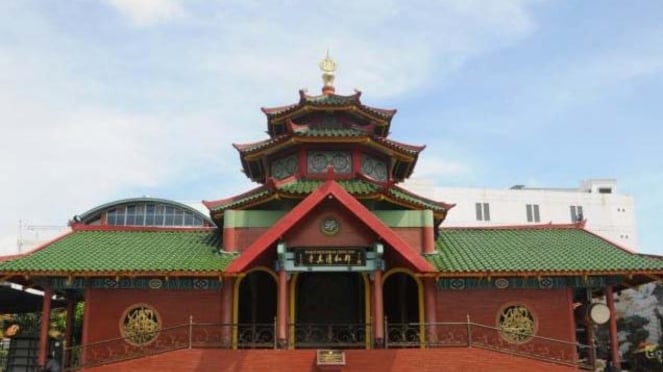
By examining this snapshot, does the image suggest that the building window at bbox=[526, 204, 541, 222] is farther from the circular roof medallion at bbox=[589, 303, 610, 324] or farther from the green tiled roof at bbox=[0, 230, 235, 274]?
the green tiled roof at bbox=[0, 230, 235, 274]

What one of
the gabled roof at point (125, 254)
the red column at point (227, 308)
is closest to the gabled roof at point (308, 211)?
the gabled roof at point (125, 254)

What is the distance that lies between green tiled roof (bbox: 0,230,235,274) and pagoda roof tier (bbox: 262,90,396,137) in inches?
195

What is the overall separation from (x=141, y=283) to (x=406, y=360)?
837 centimetres

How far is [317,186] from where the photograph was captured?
21.6 metres

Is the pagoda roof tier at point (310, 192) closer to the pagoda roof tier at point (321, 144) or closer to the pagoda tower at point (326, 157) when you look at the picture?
the pagoda tower at point (326, 157)

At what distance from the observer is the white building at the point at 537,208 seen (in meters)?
62.5

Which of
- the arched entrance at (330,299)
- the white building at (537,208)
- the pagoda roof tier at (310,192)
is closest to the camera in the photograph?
the pagoda roof tier at (310,192)

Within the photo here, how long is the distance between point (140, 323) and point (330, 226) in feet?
21.3

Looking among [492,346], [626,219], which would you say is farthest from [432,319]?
[626,219]

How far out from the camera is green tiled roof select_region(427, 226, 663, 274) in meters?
19.4

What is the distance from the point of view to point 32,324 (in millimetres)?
34406

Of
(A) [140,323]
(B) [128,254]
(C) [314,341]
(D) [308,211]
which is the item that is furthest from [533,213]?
(A) [140,323]

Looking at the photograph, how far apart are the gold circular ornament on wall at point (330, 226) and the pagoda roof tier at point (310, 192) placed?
1790 millimetres

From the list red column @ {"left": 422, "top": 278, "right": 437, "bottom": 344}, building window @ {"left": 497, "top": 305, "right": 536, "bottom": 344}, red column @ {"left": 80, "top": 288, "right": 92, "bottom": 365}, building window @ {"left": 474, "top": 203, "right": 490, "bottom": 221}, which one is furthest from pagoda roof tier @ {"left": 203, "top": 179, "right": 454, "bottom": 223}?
building window @ {"left": 474, "top": 203, "right": 490, "bottom": 221}
